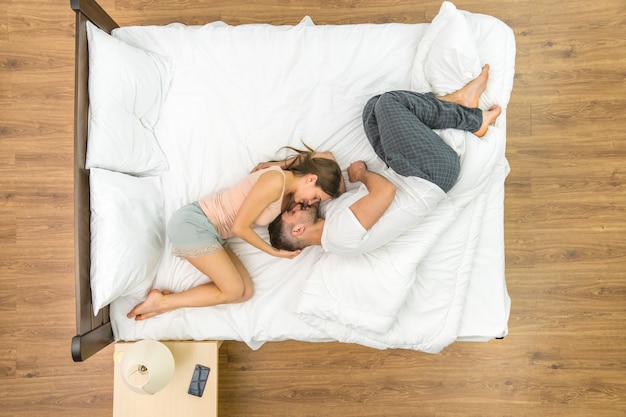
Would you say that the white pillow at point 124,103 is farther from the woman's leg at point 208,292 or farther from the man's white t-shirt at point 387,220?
the man's white t-shirt at point 387,220

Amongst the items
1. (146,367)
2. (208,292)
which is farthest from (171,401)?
(208,292)

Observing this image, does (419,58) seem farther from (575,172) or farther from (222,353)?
(222,353)

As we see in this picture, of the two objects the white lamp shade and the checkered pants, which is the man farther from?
the white lamp shade

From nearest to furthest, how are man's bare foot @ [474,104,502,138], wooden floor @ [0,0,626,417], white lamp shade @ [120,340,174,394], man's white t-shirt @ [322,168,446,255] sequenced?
white lamp shade @ [120,340,174,394]
man's white t-shirt @ [322,168,446,255]
man's bare foot @ [474,104,502,138]
wooden floor @ [0,0,626,417]

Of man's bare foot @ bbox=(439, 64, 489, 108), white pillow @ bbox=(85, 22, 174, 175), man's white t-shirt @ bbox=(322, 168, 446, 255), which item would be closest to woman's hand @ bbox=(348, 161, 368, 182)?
man's white t-shirt @ bbox=(322, 168, 446, 255)

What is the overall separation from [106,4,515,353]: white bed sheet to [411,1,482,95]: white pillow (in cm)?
7

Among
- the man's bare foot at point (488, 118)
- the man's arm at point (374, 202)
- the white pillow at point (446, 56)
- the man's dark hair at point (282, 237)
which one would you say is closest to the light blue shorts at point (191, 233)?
the man's dark hair at point (282, 237)

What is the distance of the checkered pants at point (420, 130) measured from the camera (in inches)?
63.1

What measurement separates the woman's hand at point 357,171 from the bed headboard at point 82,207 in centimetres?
98

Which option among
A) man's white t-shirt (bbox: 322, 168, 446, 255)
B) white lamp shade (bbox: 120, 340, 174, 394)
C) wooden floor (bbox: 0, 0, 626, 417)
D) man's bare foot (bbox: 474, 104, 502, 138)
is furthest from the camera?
wooden floor (bbox: 0, 0, 626, 417)

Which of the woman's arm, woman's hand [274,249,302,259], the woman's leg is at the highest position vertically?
the woman's arm

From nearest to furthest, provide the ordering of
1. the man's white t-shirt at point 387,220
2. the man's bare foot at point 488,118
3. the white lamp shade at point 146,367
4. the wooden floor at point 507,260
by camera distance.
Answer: the white lamp shade at point 146,367, the man's white t-shirt at point 387,220, the man's bare foot at point 488,118, the wooden floor at point 507,260

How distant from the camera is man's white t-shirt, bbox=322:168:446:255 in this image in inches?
63.6

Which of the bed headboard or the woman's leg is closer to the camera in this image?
the bed headboard
